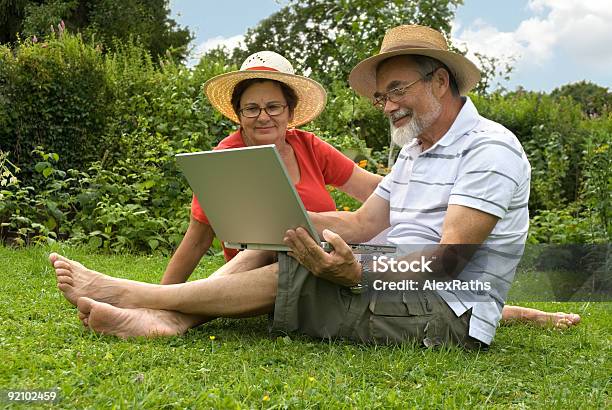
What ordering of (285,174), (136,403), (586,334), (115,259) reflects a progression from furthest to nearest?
1. (115,259)
2. (586,334)
3. (285,174)
4. (136,403)

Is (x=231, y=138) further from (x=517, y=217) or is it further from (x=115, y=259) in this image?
(x=115, y=259)

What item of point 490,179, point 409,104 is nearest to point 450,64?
point 409,104

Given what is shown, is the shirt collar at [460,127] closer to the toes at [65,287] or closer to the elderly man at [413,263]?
the elderly man at [413,263]

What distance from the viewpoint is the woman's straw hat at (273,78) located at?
344 centimetres

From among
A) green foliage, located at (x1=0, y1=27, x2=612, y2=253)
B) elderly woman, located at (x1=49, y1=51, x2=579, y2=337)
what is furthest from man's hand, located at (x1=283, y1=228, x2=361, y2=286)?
green foliage, located at (x1=0, y1=27, x2=612, y2=253)

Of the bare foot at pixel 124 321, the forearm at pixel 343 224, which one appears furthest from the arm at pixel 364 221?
the bare foot at pixel 124 321

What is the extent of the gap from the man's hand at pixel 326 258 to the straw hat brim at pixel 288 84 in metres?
1.01

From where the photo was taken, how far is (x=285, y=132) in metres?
3.55

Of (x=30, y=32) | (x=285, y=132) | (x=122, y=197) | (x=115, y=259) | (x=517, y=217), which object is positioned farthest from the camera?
(x=30, y=32)

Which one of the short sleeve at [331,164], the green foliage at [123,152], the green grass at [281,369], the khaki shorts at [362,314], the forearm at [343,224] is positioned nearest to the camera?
the green grass at [281,369]

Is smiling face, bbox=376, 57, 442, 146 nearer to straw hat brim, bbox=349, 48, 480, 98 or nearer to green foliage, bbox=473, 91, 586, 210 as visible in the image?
straw hat brim, bbox=349, 48, 480, 98

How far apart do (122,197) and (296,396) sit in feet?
15.2

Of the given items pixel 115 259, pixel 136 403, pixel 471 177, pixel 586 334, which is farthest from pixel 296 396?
pixel 115 259

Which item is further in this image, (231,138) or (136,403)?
(231,138)
